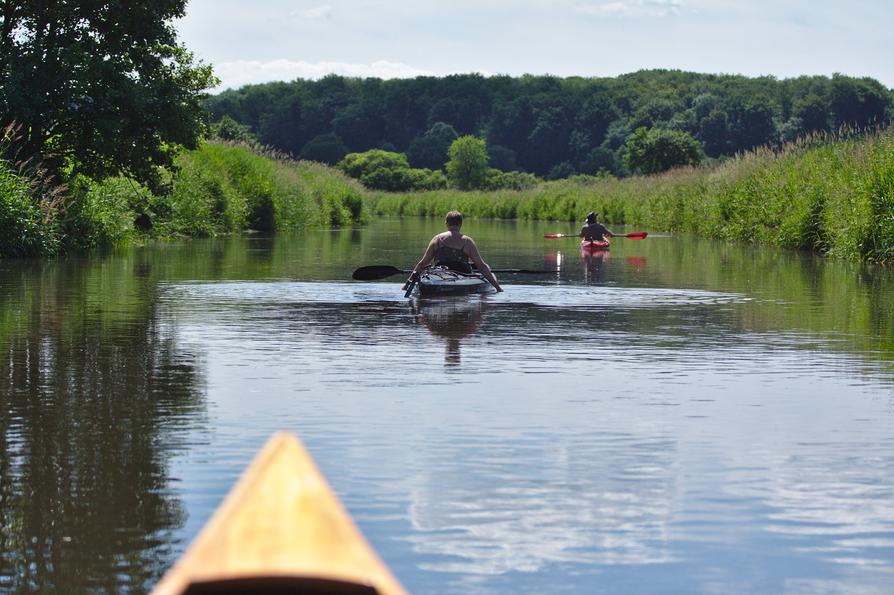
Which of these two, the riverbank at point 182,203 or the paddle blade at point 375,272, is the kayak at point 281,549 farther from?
the riverbank at point 182,203

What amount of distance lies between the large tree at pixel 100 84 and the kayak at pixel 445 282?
10102 mm

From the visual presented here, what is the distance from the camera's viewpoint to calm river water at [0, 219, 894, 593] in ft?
18.3

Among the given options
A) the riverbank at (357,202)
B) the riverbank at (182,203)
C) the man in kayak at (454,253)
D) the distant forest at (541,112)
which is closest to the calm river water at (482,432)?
the man in kayak at (454,253)

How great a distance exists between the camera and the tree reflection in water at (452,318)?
12.5 m

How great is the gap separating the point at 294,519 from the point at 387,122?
14173 centimetres

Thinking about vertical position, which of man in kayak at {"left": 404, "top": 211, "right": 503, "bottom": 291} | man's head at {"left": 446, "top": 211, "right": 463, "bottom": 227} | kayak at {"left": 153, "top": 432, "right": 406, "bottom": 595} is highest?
man's head at {"left": 446, "top": 211, "right": 463, "bottom": 227}

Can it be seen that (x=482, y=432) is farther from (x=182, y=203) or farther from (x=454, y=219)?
(x=182, y=203)

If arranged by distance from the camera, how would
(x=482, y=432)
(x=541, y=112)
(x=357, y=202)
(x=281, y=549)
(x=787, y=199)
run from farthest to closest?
(x=541, y=112) < (x=357, y=202) < (x=787, y=199) < (x=482, y=432) < (x=281, y=549)

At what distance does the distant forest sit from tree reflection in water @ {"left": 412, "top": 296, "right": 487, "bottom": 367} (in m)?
106

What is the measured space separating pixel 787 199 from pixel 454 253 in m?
16.8

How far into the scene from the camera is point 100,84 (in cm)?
2559

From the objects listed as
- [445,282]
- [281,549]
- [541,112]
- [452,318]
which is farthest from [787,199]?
[541,112]

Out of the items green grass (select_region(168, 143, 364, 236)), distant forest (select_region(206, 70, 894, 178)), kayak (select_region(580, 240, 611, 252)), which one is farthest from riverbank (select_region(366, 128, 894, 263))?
distant forest (select_region(206, 70, 894, 178))

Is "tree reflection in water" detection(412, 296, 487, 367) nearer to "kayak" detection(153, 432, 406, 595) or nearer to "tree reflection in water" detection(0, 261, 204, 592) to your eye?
"tree reflection in water" detection(0, 261, 204, 592)
